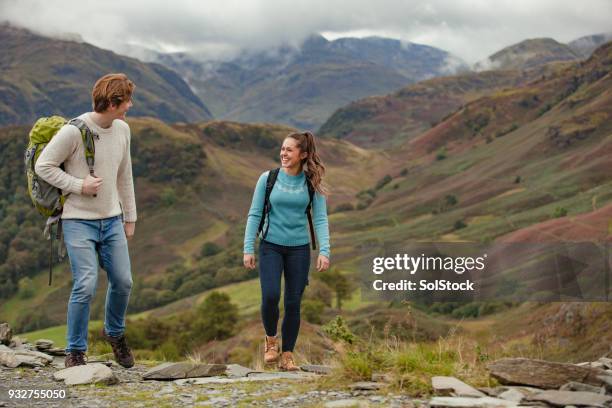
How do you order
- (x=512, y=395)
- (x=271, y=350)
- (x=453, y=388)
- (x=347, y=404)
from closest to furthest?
(x=347, y=404), (x=512, y=395), (x=453, y=388), (x=271, y=350)

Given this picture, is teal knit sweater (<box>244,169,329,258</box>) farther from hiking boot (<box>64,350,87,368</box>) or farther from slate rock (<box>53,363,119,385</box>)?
hiking boot (<box>64,350,87,368</box>)

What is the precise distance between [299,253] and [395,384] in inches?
91.7

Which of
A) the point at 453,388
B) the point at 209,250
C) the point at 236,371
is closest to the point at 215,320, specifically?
the point at 236,371

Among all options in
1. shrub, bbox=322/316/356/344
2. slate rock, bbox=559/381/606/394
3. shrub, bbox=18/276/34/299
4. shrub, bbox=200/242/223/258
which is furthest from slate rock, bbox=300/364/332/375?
shrub, bbox=200/242/223/258

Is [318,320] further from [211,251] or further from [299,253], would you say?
[211,251]

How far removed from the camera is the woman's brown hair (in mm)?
8461

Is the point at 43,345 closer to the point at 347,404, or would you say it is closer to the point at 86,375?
the point at 86,375

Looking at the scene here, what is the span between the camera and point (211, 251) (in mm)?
178500

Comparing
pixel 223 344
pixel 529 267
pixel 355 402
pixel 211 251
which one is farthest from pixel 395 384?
→ pixel 211 251

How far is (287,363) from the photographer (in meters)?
8.91

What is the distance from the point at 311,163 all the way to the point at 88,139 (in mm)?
2553

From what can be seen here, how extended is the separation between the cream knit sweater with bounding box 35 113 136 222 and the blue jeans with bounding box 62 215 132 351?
0.14 meters

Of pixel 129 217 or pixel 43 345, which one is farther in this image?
pixel 43 345

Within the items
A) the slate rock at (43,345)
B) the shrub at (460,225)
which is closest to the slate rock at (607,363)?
the slate rock at (43,345)
